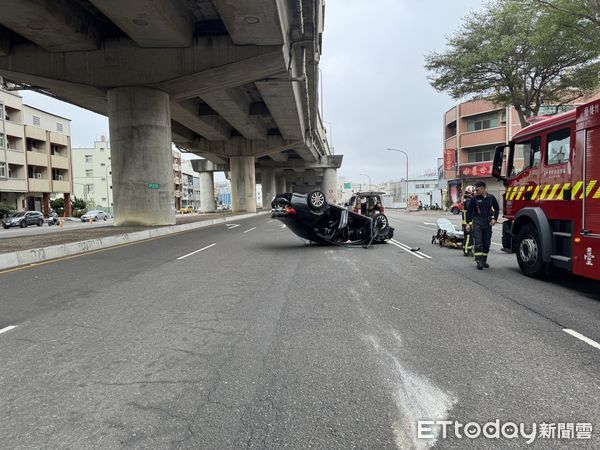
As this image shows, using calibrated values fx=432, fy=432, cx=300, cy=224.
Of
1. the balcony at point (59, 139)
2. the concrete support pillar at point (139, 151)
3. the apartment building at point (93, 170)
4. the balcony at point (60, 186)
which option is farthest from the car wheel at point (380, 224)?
the apartment building at point (93, 170)

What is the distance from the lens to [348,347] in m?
4.38

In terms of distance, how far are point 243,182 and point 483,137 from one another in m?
28.0

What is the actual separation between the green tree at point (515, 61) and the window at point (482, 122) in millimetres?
24791

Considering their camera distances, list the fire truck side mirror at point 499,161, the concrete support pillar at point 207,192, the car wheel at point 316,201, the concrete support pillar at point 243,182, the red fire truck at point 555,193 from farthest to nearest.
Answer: the concrete support pillar at point 207,192, the concrete support pillar at point 243,182, the car wheel at point 316,201, the fire truck side mirror at point 499,161, the red fire truck at point 555,193

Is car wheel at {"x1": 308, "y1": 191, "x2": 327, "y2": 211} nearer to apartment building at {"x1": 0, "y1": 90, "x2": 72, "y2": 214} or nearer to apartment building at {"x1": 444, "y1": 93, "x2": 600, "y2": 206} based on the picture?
apartment building at {"x1": 444, "y1": 93, "x2": 600, "y2": 206}

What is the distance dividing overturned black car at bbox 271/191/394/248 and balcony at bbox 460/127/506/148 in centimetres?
4052

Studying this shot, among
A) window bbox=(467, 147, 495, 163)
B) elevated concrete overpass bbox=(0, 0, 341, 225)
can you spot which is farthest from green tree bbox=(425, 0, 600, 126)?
window bbox=(467, 147, 495, 163)

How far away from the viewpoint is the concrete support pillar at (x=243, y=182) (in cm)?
4578

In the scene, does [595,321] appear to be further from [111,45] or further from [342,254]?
[111,45]

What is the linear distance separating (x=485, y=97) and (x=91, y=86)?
Answer: 2389cm

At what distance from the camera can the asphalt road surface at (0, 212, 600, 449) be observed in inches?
113

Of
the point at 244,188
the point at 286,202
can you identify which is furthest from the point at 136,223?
the point at 244,188

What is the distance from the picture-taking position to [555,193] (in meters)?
7.21

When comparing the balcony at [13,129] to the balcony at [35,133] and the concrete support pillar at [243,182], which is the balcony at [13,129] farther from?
the concrete support pillar at [243,182]
